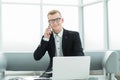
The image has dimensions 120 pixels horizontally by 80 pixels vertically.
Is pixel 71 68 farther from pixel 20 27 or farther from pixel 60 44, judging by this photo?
pixel 20 27

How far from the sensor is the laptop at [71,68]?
189cm

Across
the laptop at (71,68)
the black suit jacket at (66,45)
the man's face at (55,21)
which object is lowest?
the laptop at (71,68)

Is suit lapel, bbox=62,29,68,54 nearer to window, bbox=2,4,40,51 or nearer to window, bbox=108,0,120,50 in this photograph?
window, bbox=108,0,120,50

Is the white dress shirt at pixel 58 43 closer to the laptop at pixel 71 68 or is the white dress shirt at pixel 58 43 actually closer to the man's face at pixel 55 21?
the man's face at pixel 55 21

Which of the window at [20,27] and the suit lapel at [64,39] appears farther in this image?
the window at [20,27]

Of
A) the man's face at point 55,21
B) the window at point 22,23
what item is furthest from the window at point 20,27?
the man's face at point 55,21

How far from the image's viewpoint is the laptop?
6.20 feet

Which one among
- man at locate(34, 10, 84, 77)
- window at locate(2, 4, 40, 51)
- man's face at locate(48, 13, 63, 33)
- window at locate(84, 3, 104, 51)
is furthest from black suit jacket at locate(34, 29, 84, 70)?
window at locate(2, 4, 40, 51)

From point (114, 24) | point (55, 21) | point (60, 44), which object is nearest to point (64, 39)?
point (60, 44)

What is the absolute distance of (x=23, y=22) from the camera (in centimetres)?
604

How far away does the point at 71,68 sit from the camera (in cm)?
190

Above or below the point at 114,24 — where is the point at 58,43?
below

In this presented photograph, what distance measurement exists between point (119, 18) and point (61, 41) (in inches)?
109

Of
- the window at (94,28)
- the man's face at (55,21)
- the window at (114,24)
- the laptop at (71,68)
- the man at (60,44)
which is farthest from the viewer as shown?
the window at (94,28)
